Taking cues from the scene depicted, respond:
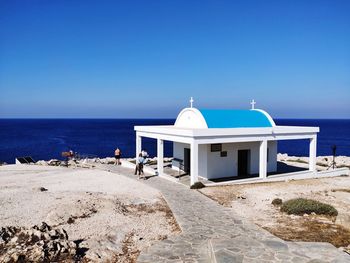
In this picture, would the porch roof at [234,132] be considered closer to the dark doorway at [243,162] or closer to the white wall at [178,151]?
the white wall at [178,151]

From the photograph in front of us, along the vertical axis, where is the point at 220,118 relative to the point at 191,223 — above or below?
above

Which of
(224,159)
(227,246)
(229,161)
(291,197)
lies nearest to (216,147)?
(224,159)

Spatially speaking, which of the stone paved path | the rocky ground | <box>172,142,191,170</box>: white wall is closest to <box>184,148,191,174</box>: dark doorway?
<box>172,142,191,170</box>: white wall

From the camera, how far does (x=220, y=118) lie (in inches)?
868

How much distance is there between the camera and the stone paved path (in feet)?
27.9

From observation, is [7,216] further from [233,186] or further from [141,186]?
[233,186]

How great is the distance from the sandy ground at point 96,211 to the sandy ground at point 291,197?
334 centimetres

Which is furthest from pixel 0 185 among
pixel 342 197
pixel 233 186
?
pixel 342 197

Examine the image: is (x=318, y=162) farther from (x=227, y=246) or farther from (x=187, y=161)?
(x=227, y=246)

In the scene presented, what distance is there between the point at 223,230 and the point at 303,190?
9001mm

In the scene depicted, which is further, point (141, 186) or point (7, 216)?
point (141, 186)

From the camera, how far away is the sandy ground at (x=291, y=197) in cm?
1100

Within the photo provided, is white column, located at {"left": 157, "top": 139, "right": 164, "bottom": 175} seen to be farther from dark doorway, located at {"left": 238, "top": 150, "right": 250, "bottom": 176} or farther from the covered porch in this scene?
dark doorway, located at {"left": 238, "top": 150, "right": 250, "bottom": 176}

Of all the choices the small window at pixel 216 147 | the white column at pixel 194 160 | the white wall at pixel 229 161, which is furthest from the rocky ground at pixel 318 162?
the white column at pixel 194 160
